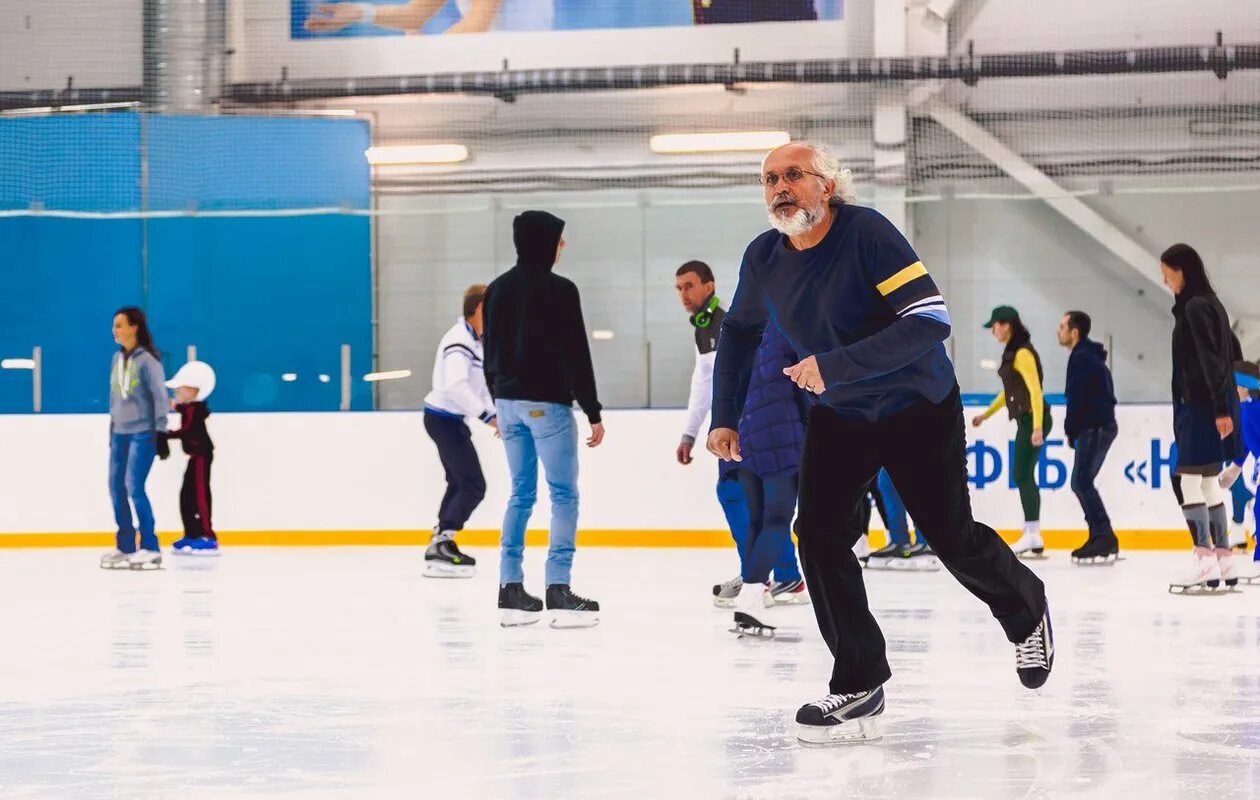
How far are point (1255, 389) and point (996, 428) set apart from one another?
2338 mm

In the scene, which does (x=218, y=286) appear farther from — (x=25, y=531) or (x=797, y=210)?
(x=797, y=210)

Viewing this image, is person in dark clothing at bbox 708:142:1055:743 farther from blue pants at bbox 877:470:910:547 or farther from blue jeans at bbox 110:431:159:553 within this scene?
blue jeans at bbox 110:431:159:553

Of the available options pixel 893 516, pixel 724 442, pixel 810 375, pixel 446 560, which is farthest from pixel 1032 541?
pixel 810 375

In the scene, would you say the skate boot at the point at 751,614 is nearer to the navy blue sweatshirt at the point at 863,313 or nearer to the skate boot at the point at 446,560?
the navy blue sweatshirt at the point at 863,313

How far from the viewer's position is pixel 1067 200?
37.0ft

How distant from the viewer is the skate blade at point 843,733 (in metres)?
3.10

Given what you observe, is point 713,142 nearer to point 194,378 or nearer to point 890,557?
point 194,378

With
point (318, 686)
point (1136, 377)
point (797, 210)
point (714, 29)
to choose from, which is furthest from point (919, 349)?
point (714, 29)

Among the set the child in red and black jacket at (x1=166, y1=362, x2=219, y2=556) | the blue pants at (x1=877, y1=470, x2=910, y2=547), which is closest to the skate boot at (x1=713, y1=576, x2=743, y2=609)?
the blue pants at (x1=877, y1=470, x2=910, y2=547)

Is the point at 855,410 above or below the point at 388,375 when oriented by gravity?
above

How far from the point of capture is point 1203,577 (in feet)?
20.6

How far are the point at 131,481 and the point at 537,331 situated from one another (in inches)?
143

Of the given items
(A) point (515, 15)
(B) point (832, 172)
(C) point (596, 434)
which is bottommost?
(C) point (596, 434)

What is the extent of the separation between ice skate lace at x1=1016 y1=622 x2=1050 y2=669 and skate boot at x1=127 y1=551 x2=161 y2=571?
A: 17.6 feet
